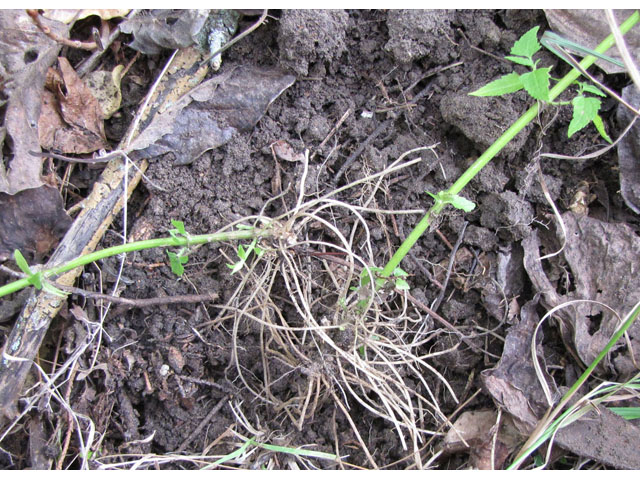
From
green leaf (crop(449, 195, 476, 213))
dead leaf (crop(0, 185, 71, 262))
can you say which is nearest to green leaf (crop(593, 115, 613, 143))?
green leaf (crop(449, 195, 476, 213))

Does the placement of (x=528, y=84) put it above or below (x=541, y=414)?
above

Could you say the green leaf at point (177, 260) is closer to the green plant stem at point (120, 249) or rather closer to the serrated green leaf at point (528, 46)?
the green plant stem at point (120, 249)

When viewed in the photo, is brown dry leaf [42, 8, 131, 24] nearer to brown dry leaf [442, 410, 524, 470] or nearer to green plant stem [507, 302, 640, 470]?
brown dry leaf [442, 410, 524, 470]

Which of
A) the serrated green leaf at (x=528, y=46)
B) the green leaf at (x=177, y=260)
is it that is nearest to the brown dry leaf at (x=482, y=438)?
the green leaf at (x=177, y=260)

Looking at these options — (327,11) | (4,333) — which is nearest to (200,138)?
(327,11)

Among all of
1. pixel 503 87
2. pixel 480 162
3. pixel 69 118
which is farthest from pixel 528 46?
pixel 69 118

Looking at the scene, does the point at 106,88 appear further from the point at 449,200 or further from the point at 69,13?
the point at 449,200
